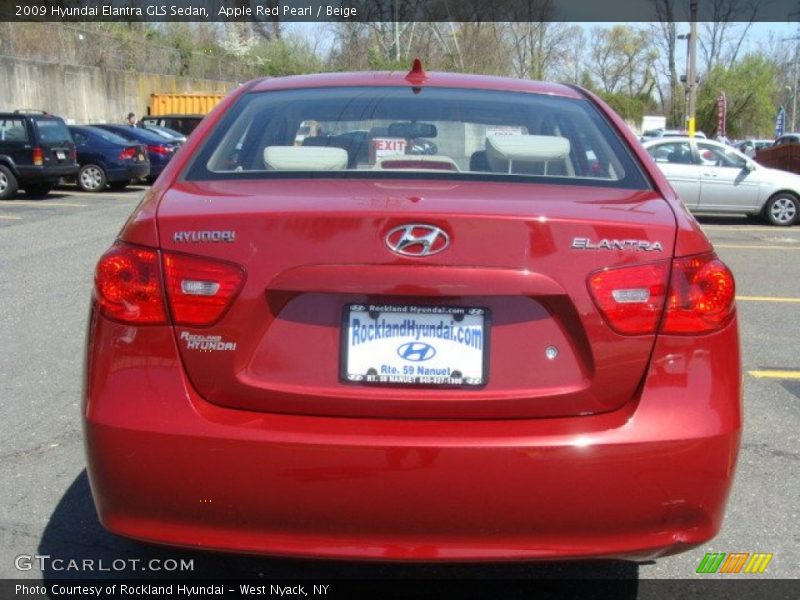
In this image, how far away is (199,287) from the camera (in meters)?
2.45

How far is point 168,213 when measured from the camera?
2.55 m

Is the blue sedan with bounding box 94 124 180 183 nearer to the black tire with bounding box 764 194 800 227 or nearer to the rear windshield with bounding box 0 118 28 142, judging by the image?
the rear windshield with bounding box 0 118 28 142

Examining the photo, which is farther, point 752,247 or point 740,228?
point 740,228

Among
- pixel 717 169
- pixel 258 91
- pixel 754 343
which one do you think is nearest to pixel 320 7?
pixel 717 169

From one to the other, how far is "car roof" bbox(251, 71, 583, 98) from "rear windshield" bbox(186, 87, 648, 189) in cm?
6

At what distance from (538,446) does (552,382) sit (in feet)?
0.59

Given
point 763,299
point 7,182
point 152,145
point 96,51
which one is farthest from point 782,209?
point 96,51

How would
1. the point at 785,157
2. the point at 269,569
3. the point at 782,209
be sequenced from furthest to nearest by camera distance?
the point at 785,157, the point at 782,209, the point at 269,569

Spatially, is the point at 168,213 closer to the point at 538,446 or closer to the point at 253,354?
the point at 253,354

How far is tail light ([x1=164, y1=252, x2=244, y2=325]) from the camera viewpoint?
7.97 feet

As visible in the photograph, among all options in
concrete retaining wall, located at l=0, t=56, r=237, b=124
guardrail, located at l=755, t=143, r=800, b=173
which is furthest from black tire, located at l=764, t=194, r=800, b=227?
concrete retaining wall, located at l=0, t=56, r=237, b=124

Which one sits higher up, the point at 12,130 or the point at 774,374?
the point at 12,130

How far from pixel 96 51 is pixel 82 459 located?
3498 cm

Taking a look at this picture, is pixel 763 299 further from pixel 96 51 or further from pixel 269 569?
pixel 96 51
